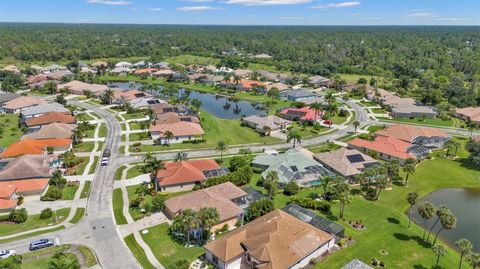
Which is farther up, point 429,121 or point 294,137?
point 294,137

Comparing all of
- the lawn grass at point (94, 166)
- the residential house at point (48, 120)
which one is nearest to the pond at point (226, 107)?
the residential house at point (48, 120)

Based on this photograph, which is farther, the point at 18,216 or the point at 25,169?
the point at 25,169

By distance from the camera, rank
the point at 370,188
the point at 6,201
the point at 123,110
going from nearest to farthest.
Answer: the point at 6,201 → the point at 370,188 → the point at 123,110

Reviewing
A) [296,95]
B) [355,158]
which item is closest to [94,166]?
[355,158]

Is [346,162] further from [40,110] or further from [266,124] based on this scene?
[40,110]

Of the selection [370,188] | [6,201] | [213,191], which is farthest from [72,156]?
[370,188]

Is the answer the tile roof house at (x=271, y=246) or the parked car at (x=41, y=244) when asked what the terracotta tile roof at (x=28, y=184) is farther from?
the tile roof house at (x=271, y=246)

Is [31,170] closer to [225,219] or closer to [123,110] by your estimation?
[225,219]

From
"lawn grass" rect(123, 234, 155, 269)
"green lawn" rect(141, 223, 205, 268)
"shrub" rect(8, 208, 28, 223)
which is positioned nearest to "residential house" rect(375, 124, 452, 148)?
"green lawn" rect(141, 223, 205, 268)
